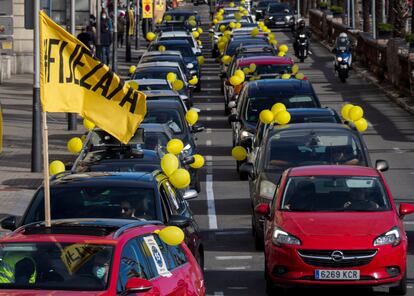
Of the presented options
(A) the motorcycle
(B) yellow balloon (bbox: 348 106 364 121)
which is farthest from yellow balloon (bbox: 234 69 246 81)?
(A) the motorcycle

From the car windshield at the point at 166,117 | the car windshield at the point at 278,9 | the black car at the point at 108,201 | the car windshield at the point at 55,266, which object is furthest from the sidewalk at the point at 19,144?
the car windshield at the point at 278,9

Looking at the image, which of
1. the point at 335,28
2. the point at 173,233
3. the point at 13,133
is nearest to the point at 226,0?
the point at 335,28

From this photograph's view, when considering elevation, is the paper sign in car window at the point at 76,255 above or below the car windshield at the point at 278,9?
below

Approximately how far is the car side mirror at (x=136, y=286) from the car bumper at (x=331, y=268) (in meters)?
5.19

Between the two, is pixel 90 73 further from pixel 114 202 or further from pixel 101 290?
pixel 101 290

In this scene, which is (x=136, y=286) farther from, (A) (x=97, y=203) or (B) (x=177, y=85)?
(B) (x=177, y=85)

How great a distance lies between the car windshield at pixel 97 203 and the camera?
48.0 ft

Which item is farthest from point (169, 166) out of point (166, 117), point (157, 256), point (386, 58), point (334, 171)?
point (386, 58)

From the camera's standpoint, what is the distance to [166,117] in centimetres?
2714

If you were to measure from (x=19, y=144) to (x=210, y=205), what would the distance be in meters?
10.5

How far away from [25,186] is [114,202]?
11.7 metres

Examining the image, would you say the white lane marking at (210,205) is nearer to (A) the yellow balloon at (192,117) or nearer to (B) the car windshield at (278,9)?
(A) the yellow balloon at (192,117)

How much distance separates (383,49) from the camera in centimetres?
5044

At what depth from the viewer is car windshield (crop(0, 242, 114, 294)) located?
10.8m
